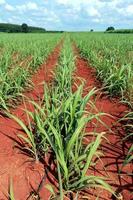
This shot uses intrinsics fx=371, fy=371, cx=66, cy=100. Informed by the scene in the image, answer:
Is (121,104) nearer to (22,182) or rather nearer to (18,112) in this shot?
(18,112)

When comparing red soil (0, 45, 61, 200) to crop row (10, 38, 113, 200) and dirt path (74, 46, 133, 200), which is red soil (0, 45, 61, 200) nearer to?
crop row (10, 38, 113, 200)

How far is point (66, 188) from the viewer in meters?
2.62

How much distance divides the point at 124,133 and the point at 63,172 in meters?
1.34

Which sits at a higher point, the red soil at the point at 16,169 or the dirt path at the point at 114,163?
the red soil at the point at 16,169

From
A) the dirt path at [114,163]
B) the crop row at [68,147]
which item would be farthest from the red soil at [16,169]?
the dirt path at [114,163]

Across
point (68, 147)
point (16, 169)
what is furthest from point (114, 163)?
point (16, 169)

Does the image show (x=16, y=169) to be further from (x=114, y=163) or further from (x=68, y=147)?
(x=114, y=163)

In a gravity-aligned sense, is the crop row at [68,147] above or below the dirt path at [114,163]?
above

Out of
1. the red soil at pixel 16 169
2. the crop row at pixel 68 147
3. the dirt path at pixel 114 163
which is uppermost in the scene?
the crop row at pixel 68 147

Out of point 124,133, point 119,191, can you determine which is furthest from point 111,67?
point 119,191

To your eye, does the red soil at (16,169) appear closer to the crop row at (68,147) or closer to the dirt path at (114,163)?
the crop row at (68,147)

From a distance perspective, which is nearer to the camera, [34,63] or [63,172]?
[63,172]

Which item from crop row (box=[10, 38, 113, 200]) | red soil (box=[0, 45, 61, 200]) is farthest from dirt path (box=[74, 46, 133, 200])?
red soil (box=[0, 45, 61, 200])

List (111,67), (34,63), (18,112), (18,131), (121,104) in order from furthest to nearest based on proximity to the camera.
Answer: (34,63) < (111,67) < (121,104) < (18,112) < (18,131)
